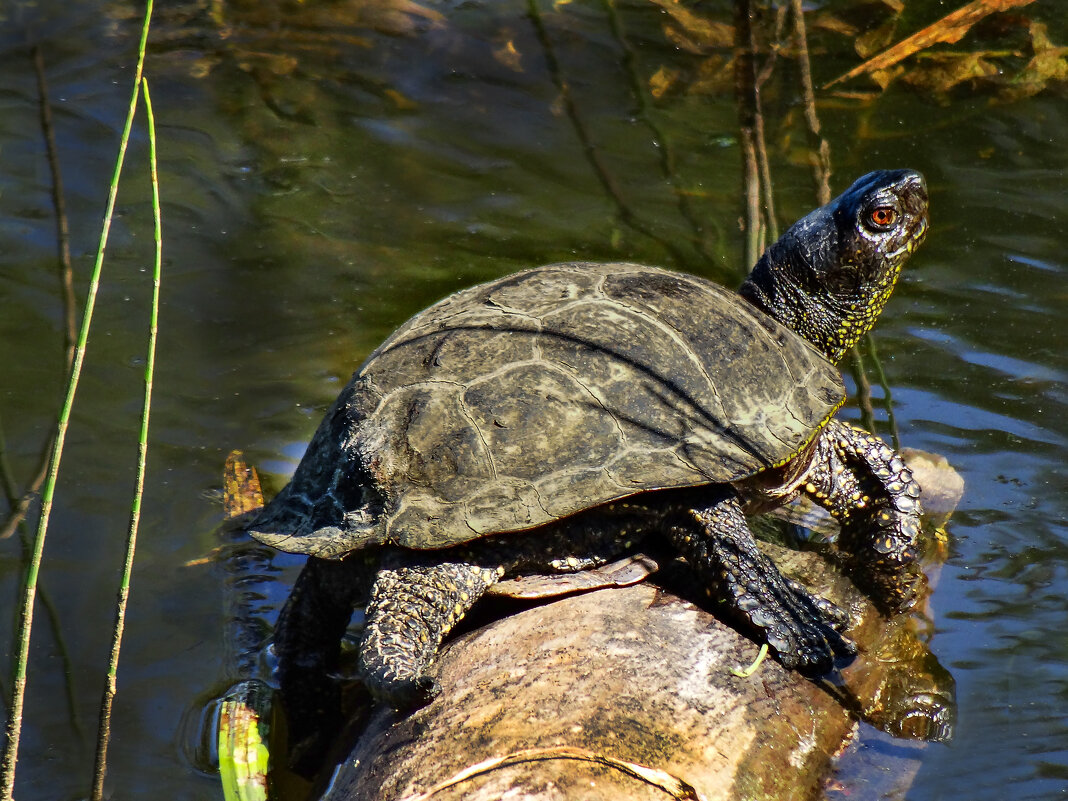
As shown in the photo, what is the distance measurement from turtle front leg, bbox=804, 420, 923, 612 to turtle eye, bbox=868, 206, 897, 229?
675 mm

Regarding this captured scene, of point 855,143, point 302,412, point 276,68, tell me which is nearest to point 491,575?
point 302,412

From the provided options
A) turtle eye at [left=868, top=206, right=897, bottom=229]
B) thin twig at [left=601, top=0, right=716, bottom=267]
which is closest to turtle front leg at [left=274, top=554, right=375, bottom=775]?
turtle eye at [left=868, top=206, right=897, bottom=229]

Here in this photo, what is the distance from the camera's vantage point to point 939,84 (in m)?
6.61

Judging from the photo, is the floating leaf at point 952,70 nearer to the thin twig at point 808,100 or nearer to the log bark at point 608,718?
the thin twig at point 808,100

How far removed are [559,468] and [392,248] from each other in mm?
3189

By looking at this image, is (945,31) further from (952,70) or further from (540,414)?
(540,414)

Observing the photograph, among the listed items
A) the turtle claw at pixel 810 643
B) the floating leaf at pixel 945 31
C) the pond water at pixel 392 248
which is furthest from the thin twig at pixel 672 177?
the turtle claw at pixel 810 643

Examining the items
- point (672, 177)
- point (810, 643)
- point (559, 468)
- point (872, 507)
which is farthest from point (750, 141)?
point (672, 177)

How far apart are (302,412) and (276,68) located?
3.66 metres

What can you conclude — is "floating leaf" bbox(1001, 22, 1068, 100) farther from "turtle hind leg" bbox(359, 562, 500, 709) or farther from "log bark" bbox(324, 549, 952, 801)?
"turtle hind leg" bbox(359, 562, 500, 709)

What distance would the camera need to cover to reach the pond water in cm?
304

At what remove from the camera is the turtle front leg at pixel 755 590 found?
2.41 meters

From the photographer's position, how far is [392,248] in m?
5.41

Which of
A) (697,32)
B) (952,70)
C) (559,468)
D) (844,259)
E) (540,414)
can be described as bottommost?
(559,468)
